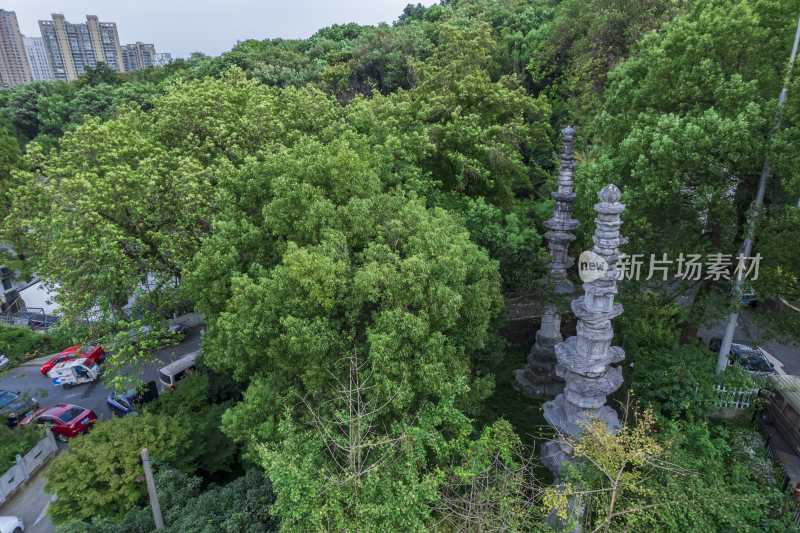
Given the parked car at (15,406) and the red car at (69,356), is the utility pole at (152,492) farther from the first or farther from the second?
the red car at (69,356)

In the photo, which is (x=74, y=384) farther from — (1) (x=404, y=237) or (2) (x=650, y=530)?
(2) (x=650, y=530)

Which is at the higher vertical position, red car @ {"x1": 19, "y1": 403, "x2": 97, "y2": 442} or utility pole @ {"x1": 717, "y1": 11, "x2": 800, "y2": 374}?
utility pole @ {"x1": 717, "y1": 11, "x2": 800, "y2": 374}

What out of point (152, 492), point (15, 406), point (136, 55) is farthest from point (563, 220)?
point (136, 55)

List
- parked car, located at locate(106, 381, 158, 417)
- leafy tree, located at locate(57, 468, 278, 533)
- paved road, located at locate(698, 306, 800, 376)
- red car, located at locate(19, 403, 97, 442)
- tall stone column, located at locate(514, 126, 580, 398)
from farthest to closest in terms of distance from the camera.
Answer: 1. parked car, located at locate(106, 381, 158, 417)
2. red car, located at locate(19, 403, 97, 442)
3. paved road, located at locate(698, 306, 800, 376)
4. tall stone column, located at locate(514, 126, 580, 398)
5. leafy tree, located at locate(57, 468, 278, 533)

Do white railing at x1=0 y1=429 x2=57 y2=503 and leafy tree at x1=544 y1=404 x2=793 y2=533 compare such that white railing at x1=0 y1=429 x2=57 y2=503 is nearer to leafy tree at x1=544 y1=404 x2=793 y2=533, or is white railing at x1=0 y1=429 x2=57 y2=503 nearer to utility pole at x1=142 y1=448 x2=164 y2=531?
utility pole at x1=142 y1=448 x2=164 y2=531

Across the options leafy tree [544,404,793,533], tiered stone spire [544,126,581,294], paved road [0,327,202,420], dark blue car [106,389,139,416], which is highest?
tiered stone spire [544,126,581,294]

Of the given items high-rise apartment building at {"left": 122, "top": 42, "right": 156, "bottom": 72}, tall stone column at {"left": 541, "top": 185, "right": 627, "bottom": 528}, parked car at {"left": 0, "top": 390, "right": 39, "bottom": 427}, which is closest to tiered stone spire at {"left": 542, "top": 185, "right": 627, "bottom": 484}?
tall stone column at {"left": 541, "top": 185, "right": 627, "bottom": 528}

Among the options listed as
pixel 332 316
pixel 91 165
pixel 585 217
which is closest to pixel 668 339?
pixel 585 217
